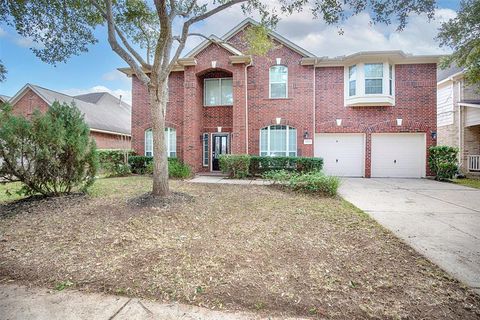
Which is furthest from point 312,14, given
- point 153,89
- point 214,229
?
point 214,229

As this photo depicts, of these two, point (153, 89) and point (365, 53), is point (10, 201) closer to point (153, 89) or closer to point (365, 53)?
point (153, 89)

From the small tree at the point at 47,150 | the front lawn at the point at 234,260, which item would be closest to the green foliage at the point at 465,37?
the front lawn at the point at 234,260

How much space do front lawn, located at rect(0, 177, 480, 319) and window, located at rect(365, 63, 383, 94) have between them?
951 centimetres

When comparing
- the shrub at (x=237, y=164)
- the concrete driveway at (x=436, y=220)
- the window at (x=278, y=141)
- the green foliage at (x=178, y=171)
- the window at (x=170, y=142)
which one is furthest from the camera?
the window at (x=170, y=142)

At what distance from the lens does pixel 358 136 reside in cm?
1313

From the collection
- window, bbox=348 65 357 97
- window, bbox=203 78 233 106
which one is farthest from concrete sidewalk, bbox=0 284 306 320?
window, bbox=348 65 357 97

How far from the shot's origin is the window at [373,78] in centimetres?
1242

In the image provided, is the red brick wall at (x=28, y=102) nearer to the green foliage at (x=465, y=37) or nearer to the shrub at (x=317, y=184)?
the shrub at (x=317, y=184)

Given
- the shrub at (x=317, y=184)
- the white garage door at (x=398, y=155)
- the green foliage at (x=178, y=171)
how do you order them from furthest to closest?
the white garage door at (x=398, y=155), the green foliage at (x=178, y=171), the shrub at (x=317, y=184)

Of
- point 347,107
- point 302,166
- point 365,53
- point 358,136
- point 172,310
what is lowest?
point 172,310

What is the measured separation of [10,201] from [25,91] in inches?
713

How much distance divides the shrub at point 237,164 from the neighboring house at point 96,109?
10242mm

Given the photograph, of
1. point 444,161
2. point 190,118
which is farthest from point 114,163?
point 444,161

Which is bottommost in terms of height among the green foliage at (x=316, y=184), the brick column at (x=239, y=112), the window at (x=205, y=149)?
the green foliage at (x=316, y=184)
